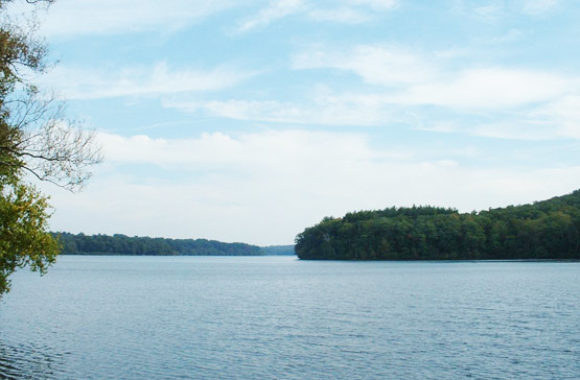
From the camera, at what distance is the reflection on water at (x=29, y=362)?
25.5 metres

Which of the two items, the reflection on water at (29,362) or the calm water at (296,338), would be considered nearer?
the reflection on water at (29,362)

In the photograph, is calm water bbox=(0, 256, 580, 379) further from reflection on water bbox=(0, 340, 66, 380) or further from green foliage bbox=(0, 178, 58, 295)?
green foliage bbox=(0, 178, 58, 295)

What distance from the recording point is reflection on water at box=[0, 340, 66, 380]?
25.5 metres

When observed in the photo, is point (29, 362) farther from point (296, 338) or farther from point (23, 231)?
point (296, 338)

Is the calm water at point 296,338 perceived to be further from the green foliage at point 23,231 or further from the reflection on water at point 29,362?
the green foliage at point 23,231

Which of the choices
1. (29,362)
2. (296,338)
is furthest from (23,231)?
(296,338)

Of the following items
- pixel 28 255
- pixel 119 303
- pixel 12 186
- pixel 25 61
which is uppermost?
pixel 25 61

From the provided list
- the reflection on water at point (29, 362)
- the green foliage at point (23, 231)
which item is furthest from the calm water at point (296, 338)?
the green foliage at point (23, 231)

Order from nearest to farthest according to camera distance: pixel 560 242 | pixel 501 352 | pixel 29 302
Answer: pixel 501 352
pixel 29 302
pixel 560 242

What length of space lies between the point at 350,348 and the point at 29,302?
4094 cm

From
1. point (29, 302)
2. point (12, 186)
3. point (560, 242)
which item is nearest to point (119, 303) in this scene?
point (29, 302)

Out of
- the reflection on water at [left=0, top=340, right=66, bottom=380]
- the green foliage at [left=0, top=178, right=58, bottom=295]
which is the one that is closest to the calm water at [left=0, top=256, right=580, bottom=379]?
the reflection on water at [left=0, top=340, right=66, bottom=380]

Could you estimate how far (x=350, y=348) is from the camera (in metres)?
31.8

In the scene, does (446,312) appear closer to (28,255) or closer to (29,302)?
(28,255)
